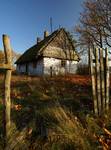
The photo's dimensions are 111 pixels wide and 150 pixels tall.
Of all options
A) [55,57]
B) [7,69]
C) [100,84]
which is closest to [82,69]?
[55,57]

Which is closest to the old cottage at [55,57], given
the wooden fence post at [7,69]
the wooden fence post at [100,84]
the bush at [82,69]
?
the bush at [82,69]

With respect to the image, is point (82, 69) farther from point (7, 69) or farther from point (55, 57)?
point (7, 69)

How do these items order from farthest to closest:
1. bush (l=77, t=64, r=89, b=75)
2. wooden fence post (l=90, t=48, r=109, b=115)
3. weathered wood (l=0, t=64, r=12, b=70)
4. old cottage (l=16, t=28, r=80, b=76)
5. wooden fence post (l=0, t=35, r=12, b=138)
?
bush (l=77, t=64, r=89, b=75) → old cottage (l=16, t=28, r=80, b=76) → wooden fence post (l=90, t=48, r=109, b=115) → wooden fence post (l=0, t=35, r=12, b=138) → weathered wood (l=0, t=64, r=12, b=70)

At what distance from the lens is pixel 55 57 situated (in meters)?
28.3

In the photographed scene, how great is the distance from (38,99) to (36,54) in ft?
64.0

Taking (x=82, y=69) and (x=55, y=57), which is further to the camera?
(x=82, y=69)

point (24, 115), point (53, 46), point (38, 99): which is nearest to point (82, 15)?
point (53, 46)

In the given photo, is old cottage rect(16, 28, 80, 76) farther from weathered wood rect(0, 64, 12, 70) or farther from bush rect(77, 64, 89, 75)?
weathered wood rect(0, 64, 12, 70)

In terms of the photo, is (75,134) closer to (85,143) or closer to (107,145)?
(85,143)

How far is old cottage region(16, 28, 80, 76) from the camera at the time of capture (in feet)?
89.2

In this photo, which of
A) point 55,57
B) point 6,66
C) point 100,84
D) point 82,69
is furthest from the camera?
point 82,69

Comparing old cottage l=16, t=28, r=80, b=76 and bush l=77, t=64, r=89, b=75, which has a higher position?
old cottage l=16, t=28, r=80, b=76

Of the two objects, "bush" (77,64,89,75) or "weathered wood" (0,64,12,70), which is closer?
"weathered wood" (0,64,12,70)

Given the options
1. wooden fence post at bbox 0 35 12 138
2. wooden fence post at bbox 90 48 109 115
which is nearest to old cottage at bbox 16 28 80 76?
wooden fence post at bbox 90 48 109 115
